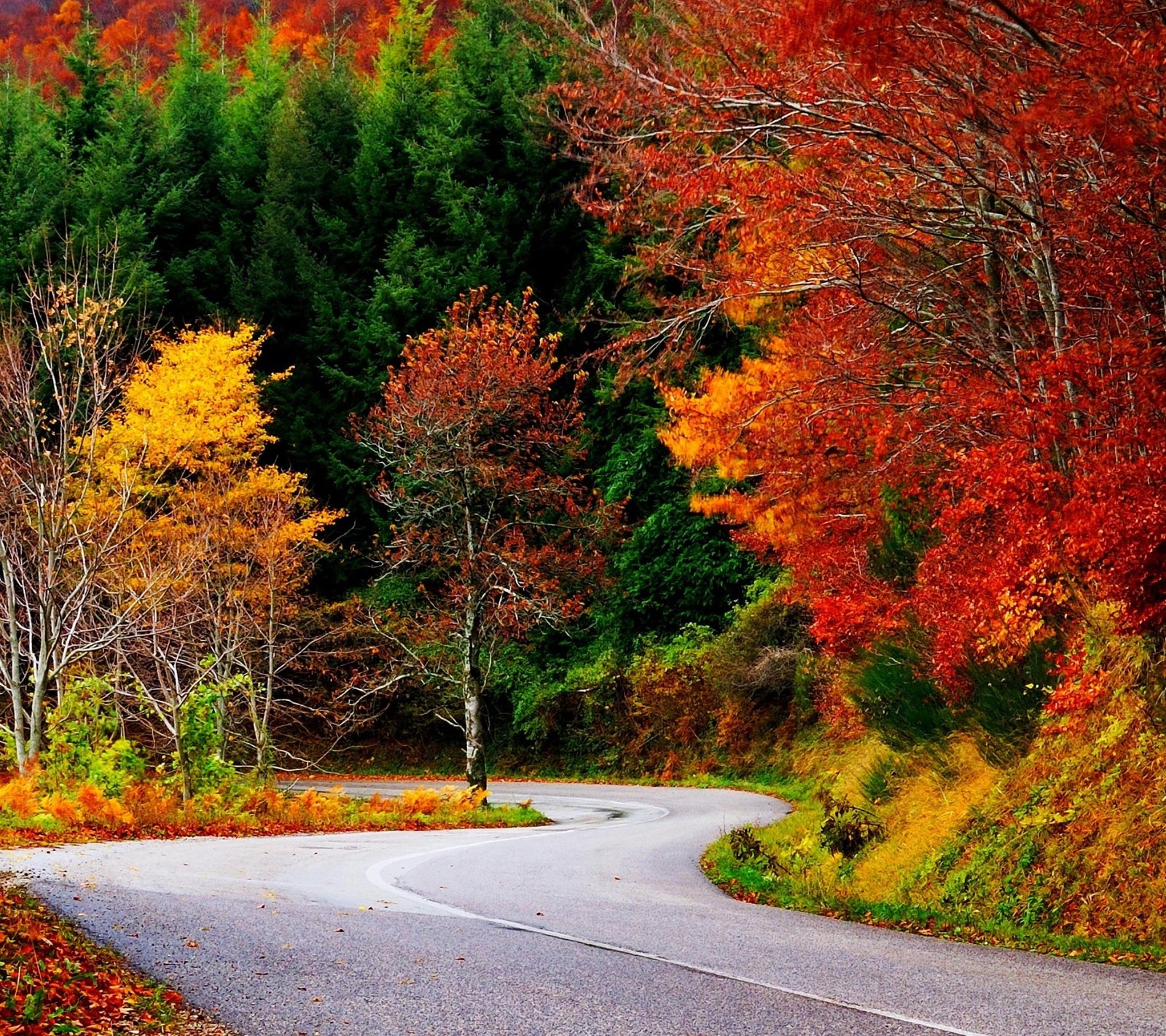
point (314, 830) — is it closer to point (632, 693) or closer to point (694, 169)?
point (694, 169)

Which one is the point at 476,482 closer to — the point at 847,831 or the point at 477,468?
the point at 477,468

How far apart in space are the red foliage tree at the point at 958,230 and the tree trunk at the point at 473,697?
9.05 meters

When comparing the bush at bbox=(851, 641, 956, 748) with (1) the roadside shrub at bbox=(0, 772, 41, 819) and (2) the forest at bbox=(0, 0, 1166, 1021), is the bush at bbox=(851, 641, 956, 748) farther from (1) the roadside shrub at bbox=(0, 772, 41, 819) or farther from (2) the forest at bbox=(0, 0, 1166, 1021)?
(1) the roadside shrub at bbox=(0, 772, 41, 819)

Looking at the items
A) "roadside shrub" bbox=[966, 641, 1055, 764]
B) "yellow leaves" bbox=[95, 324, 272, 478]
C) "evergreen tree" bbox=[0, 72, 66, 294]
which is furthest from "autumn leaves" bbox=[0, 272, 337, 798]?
"roadside shrub" bbox=[966, 641, 1055, 764]

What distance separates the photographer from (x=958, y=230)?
12266 mm

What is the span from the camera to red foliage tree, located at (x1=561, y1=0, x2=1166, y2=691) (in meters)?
9.04

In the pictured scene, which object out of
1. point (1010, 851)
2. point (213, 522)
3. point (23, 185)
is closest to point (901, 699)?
point (1010, 851)

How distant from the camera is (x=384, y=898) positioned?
1034cm

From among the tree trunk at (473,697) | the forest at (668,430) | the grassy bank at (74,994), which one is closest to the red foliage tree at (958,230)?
the forest at (668,430)

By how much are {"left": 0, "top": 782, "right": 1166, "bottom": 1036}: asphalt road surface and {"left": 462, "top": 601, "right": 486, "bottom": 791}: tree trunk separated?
360 inches

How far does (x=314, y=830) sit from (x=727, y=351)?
67.0 ft

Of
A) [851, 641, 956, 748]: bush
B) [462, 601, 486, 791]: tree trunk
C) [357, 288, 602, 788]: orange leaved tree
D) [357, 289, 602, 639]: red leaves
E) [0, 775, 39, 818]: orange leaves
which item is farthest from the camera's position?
[357, 289, 602, 639]: red leaves

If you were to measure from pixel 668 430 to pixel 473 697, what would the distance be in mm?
6230

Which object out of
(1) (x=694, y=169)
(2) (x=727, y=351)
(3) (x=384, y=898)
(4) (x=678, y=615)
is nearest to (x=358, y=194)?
(2) (x=727, y=351)
